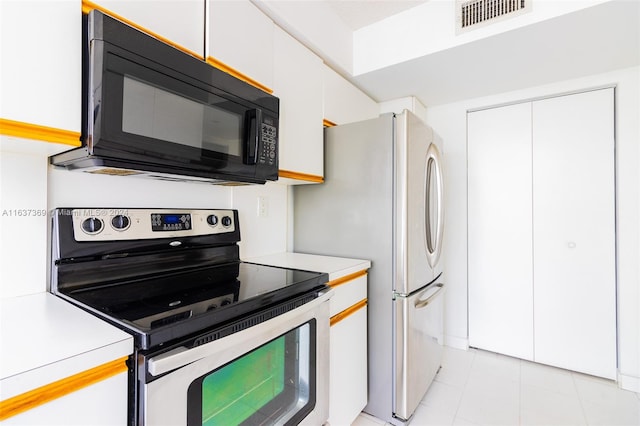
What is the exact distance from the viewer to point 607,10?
4.78 feet

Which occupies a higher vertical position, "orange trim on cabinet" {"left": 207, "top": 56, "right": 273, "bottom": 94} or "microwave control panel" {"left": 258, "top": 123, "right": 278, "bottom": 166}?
"orange trim on cabinet" {"left": 207, "top": 56, "right": 273, "bottom": 94}

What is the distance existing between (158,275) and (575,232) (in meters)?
2.68

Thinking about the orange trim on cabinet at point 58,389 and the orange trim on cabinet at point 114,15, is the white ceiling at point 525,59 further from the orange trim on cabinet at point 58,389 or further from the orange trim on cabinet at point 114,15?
the orange trim on cabinet at point 58,389

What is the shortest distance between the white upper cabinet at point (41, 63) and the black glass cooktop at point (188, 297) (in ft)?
1.55

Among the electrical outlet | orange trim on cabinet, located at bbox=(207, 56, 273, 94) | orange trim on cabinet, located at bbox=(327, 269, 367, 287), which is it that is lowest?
orange trim on cabinet, located at bbox=(327, 269, 367, 287)

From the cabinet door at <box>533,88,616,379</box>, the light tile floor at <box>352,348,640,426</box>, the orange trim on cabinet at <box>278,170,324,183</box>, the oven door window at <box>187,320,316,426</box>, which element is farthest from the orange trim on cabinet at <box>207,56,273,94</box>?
the cabinet door at <box>533,88,616,379</box>

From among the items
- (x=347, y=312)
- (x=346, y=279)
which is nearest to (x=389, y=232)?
(x=346, y=279)

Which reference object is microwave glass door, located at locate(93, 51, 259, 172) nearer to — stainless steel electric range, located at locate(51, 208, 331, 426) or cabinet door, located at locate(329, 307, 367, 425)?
stainless steel electric range, located at locate(51, 208, 331, 426)

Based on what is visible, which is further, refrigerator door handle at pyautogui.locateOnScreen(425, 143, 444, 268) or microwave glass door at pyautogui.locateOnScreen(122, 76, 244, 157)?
refrigerator door handle at pyautogui.locateOnScreen(425, 143, 444, 268)

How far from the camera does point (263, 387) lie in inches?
40.6

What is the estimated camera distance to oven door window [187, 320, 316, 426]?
83 centimetres

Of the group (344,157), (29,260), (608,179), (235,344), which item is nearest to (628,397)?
(608,179)

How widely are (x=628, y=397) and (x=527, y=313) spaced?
0.68 meters

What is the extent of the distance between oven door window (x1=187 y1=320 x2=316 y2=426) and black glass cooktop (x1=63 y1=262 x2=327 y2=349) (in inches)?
5.9
